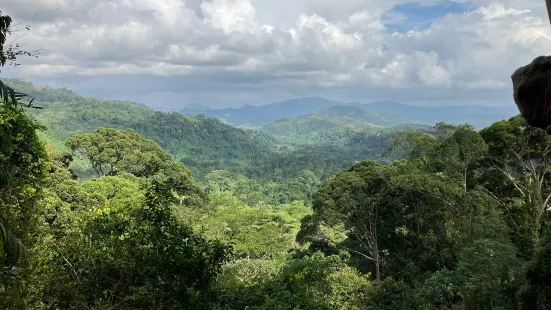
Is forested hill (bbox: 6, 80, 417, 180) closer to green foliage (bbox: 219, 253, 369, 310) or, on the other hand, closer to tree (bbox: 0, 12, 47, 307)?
green foliage (bbox: 219, 253, 369, 310)

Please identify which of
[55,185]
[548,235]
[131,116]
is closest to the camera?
[548,235]

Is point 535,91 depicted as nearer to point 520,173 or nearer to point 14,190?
point 14,190

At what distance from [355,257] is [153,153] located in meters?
20.7

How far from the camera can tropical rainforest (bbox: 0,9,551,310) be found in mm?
4797

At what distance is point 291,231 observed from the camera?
31672 millimetres

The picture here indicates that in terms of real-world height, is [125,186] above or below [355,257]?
above

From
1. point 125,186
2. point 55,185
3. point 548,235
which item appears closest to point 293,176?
point 125,186

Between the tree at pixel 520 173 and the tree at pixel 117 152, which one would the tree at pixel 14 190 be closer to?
the tree at pixel 520 173

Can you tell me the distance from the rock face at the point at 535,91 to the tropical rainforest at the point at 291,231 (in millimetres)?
4531

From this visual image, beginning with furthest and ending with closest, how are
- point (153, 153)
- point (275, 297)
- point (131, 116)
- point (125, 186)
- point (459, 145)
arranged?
point (131, 116)
point (153, 153)
point (125, 186)
point (459, 145)
point (275, 297)

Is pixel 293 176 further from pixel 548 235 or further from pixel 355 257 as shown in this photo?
pixel 548 235

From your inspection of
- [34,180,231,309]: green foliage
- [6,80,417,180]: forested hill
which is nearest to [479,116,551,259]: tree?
[34,180,231,309]: green foliage

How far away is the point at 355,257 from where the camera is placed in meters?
21.8

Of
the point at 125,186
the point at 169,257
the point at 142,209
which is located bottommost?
the point at 125,186
